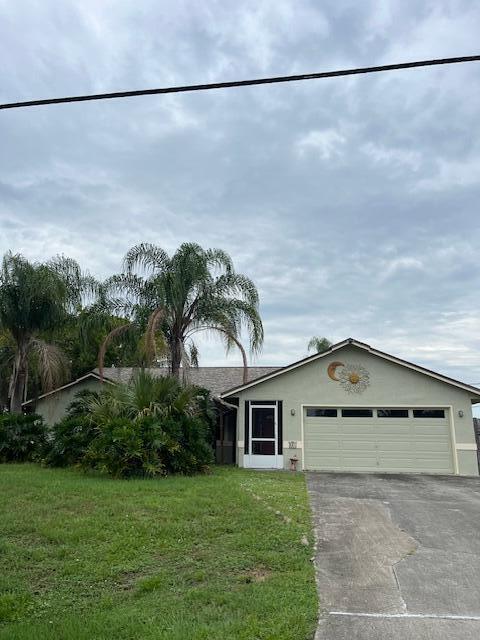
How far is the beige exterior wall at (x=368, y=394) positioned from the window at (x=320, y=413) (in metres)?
0.28

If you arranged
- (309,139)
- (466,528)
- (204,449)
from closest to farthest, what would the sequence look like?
(466,528) → (309,139) → (204,449)

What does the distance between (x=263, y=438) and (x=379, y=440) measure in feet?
12.9

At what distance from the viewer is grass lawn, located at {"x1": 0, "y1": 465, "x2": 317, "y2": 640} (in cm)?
419

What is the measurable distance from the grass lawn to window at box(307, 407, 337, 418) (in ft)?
25.5

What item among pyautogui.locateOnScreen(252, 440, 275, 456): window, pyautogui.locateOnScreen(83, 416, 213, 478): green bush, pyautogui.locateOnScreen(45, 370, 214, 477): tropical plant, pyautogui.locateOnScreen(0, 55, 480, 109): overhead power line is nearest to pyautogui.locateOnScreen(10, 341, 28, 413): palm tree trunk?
pyautogui.locateOnScreen(45, 370, 214, 477): tropical plant

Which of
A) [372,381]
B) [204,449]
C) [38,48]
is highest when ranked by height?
[38,48]

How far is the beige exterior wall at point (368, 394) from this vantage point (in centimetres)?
1656

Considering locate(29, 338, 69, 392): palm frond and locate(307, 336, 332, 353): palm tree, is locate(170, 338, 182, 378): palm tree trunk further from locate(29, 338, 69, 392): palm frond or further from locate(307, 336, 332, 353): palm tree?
locate(307, 336, 332, 353): palm tree

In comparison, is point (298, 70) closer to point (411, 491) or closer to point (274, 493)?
point (274, 493)

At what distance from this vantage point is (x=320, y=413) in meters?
17.4

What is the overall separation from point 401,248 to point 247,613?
41.8ft

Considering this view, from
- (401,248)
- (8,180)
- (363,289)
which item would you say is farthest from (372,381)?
(8,180)

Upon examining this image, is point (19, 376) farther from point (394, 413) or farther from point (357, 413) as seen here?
point (394, 413)

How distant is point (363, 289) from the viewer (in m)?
18.5
